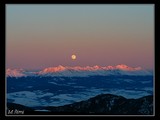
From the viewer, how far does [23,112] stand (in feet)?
30.2

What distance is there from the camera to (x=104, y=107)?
30.6ft

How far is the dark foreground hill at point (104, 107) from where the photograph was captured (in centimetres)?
923

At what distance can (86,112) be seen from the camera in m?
9.29

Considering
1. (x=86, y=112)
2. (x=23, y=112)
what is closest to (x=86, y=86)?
(x=86, y=112)

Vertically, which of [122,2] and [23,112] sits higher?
[122,2]

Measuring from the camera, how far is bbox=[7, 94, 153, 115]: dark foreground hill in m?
9.23
